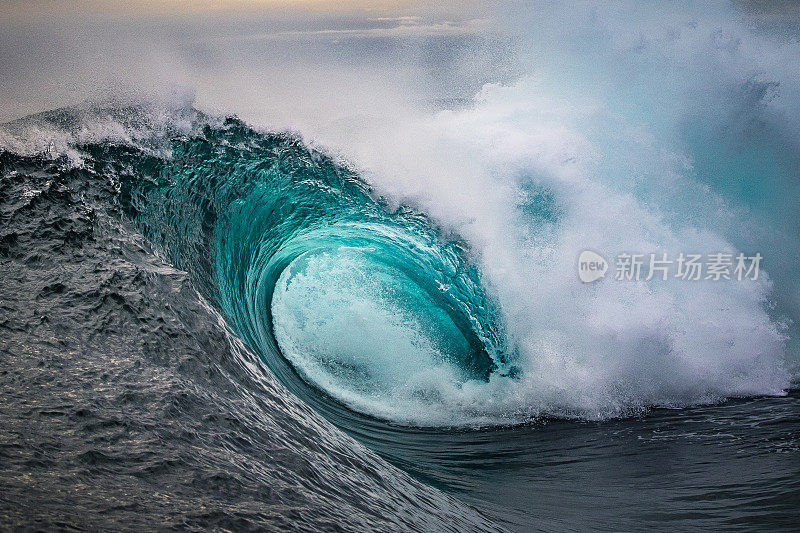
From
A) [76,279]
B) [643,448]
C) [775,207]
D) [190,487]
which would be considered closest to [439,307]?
[643,448]

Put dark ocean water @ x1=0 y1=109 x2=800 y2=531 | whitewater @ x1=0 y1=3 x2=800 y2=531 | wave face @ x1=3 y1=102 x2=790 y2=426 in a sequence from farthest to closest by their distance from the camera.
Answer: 1. wave face @ x1=3 y1=102 x2=790 y2=426
2. whitewater @ x1=0 y1=3 x2=800 y2=531
3. dark ocean water @ x1=0 y1=109 x2=800 y2=531

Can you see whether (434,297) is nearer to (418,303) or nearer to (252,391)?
(418,303)

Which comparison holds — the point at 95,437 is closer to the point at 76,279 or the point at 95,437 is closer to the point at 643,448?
the point at 76,279

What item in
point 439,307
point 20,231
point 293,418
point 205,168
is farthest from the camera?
point 439,307

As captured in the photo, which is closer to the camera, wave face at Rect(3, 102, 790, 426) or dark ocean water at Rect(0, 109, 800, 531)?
dark ocean water at Rect(0, 109, 800, 531)

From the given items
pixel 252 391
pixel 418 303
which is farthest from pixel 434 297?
pixel 252 391

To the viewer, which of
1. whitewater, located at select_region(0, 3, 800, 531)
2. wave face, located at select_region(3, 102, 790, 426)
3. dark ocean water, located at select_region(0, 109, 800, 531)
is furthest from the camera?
wave face, located at select_region(3, 102, 790, 426)

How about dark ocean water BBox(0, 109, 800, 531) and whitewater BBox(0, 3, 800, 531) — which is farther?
whitewater BBox(0, 3, 800, 531)

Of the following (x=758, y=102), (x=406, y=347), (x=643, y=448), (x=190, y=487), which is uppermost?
(x=758, y=102)
